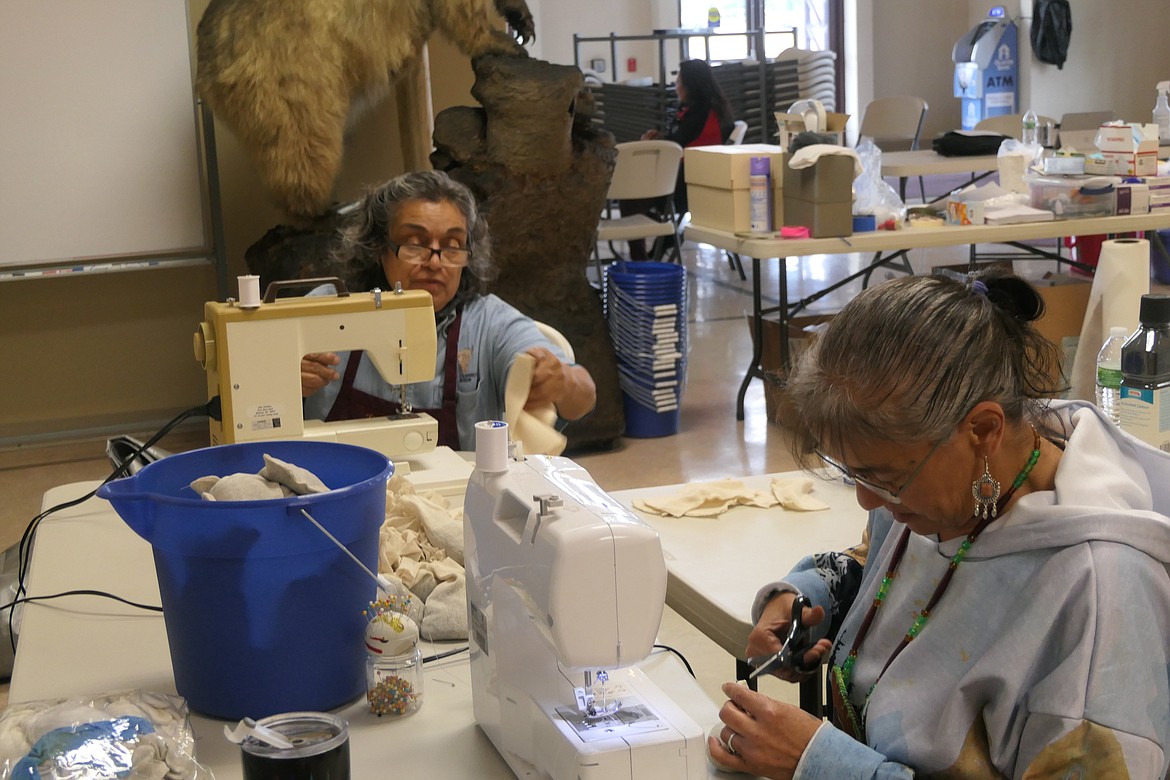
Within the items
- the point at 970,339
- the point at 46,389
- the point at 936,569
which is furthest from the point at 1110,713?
the point at 46,389

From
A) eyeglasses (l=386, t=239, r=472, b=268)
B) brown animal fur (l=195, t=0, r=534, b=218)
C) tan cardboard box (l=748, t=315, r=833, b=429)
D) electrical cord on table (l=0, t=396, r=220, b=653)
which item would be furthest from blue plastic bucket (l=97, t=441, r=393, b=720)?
brown animal fur (l=195, t=0, r=534, b=218)

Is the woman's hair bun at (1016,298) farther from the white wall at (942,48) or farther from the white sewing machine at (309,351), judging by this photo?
the white wall at (942,48)

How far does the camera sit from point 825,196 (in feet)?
14.5

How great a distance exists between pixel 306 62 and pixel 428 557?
10.4ft

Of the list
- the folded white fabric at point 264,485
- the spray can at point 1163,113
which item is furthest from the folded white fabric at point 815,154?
the folded white fabric at point 264,485

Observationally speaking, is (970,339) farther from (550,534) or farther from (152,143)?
(152,143)

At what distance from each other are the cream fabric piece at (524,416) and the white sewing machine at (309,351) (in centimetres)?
15

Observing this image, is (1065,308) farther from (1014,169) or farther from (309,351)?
(309,351)

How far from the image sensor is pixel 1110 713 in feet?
3.65

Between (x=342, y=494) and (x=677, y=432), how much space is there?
3.90 m

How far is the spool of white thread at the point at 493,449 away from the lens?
1234 millimetres

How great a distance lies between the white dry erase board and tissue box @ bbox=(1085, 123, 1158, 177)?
11.5ft

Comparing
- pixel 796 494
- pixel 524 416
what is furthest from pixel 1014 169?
pixel 796 494

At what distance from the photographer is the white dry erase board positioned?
459 cm
